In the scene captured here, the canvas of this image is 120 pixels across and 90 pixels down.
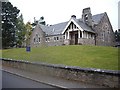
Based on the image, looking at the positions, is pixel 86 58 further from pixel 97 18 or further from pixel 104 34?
pixel 97 18

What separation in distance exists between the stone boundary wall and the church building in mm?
23493

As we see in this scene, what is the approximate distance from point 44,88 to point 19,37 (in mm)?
50392

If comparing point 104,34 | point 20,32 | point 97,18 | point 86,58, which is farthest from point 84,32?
Answer: point 20,32

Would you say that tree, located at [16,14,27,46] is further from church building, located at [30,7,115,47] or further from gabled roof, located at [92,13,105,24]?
gabled roof, located at [92,13,105,24]

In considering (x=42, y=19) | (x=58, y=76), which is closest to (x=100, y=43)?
(x=58, y=76)

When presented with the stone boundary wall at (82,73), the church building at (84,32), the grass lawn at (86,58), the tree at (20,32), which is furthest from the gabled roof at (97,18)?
the stone boundary wall at (82,73)

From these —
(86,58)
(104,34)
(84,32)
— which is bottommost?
(86,58)

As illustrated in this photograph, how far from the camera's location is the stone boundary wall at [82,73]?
10.7m

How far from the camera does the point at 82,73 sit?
1260cm

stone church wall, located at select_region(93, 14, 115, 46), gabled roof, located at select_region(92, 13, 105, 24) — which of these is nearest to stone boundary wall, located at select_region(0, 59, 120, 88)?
stone church wall, located at select_region(93, 14, 115, 46)

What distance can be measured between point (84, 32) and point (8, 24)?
2540 cm

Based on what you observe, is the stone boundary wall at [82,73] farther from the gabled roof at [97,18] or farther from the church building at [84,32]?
the gabled roof at [97,18]

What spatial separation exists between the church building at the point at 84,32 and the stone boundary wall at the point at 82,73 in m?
23.5

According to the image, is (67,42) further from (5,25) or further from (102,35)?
(5,25)
